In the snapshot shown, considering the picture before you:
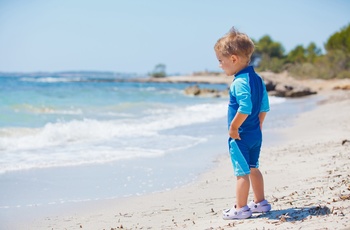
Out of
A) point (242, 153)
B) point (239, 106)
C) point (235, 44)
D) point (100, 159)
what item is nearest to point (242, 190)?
point (242, 153)

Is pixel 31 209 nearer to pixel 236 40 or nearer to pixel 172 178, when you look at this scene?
pixel 172 178

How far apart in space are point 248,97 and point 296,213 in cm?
108

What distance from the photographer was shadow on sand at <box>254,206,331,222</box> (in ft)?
12.4

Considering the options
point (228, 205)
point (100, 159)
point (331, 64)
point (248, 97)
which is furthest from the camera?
point (331, 64)

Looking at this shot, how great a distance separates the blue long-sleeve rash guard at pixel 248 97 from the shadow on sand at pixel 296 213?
30.4 inches

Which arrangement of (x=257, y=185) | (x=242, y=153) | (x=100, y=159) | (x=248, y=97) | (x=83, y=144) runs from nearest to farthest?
(x=248, y=97) → (x=242, y=153) → (x=257, y=185) → (x=100, y=159) → (x=83, y=144)

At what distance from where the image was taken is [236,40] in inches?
158

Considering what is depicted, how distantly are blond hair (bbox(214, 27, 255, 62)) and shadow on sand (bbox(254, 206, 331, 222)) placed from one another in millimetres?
1409

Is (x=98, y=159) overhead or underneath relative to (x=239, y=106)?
underneath

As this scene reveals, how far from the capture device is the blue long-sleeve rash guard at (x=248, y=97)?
155 inches

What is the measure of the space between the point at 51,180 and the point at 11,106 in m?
15.1

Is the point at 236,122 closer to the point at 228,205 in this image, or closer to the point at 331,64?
the point at 228,205

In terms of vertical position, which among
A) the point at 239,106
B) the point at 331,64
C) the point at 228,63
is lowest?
the point at 239,106

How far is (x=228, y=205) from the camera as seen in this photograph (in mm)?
4938
